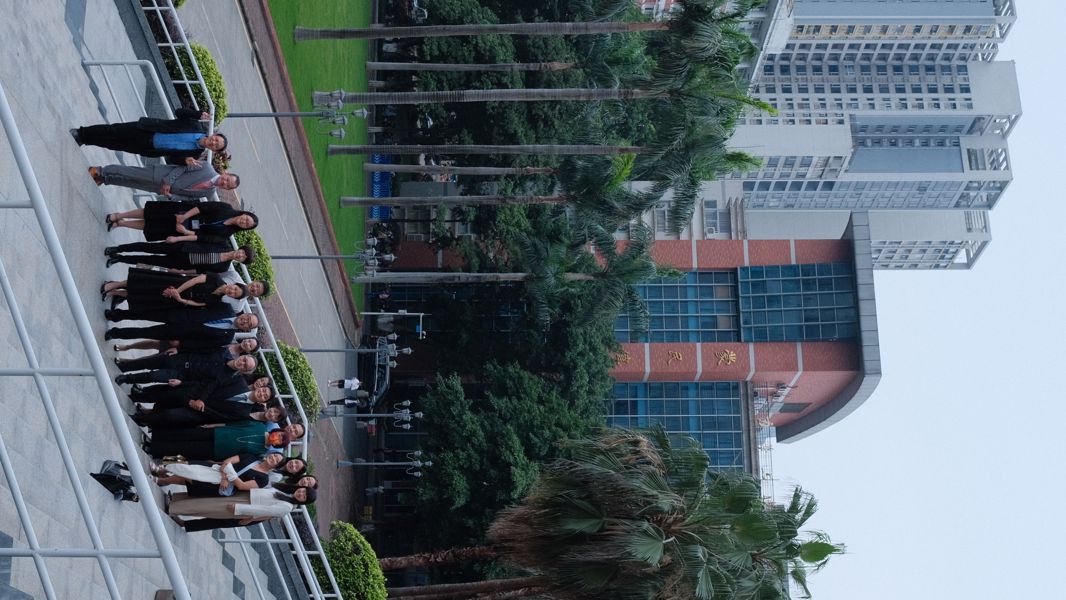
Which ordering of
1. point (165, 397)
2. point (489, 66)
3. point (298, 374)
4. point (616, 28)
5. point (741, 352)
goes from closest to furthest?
point (165, 397), point (298, 374), point (616, 28), point (489, 66), point (741, 352)

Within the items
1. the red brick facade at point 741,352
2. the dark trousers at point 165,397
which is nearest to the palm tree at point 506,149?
the red brick facade at point 741,352

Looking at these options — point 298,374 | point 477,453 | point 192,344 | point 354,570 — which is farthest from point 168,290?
point 477,453

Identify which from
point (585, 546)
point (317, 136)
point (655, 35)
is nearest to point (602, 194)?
point (655, 35)

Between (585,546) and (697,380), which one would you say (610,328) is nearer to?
(697,380)

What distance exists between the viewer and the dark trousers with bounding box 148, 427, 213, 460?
44.6ft

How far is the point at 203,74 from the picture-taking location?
19547 mm

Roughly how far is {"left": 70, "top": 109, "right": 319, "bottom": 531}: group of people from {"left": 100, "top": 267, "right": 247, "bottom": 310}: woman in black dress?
0.01 m

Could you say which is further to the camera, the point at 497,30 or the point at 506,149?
the point at 506,149

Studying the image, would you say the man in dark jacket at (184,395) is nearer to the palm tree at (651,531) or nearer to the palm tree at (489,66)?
the palm tree at (651,531)

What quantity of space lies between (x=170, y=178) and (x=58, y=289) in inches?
95.0

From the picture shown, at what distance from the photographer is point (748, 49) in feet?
105

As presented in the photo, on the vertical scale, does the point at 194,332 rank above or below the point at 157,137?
below

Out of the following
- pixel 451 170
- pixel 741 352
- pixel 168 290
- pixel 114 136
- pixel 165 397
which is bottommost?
pixel 165 397

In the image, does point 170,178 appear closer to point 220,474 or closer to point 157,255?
point 157,255
